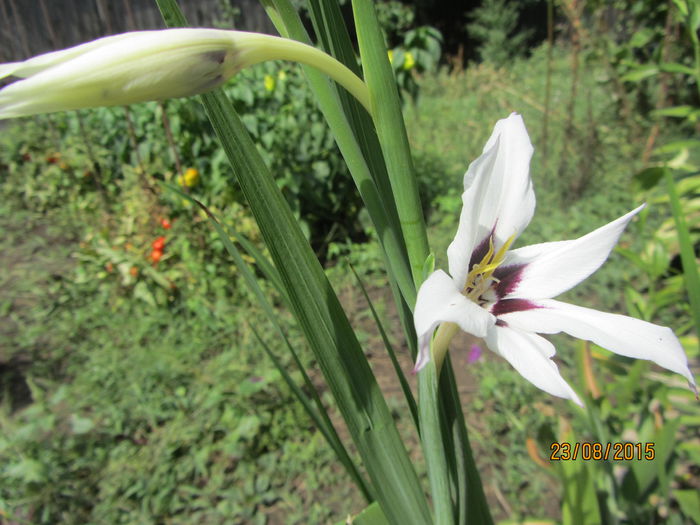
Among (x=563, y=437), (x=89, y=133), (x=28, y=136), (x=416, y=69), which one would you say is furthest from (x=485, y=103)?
(x=563, y=437)

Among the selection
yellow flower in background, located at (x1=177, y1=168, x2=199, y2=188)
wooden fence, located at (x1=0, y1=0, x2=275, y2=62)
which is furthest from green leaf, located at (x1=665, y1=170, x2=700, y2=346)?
wooden fence, located at (x1=0, y1=0, x2=275, y2=62)

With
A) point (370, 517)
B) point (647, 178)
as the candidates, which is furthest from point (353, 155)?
point (647, 178)

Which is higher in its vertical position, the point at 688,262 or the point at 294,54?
the point at 294,54

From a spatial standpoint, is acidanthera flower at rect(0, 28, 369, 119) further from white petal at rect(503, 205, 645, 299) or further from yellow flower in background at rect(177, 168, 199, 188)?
yellow flower in background at rect(177, 168, 199, 188)

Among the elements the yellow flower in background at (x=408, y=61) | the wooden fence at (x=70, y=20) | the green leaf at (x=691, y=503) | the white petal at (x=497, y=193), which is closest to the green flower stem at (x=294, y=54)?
the white petal at (x=497, y=193)

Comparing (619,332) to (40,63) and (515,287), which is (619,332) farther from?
(40,63)

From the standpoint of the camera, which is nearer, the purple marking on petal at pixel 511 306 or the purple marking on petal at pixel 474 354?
the purple marking on petal at pixel 511 306
